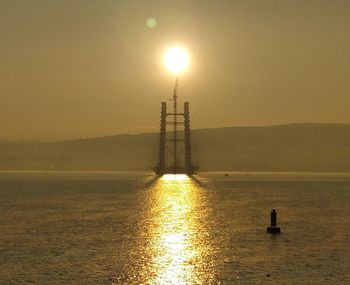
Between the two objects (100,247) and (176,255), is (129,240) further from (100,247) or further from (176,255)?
(176,255)

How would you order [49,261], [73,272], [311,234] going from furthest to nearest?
[311,234]
[49,261]
[73,272]

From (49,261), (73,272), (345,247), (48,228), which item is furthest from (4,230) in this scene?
(345,247)

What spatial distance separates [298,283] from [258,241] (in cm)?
1584

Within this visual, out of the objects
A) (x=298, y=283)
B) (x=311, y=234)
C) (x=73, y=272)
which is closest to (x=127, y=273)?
(x=73, y=272)

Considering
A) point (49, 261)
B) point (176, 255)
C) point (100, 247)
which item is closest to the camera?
point (49, 261)

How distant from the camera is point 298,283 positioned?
27.9 m

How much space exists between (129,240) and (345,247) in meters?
14.6

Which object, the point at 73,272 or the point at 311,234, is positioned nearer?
the point at 73,272

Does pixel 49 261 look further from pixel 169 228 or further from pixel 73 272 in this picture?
pixel 169 228

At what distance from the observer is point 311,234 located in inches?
1890

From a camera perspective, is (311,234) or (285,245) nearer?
(285,245)

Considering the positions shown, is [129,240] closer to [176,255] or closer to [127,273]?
[176,255]

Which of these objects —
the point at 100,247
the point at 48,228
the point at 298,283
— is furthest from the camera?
the point at 48,228

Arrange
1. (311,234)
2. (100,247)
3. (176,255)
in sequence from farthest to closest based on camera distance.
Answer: (311,234), (100,247), (176,255)
